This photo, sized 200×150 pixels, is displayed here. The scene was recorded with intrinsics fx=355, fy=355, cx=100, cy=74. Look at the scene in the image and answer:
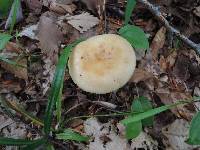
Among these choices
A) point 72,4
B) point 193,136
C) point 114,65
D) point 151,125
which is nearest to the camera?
point 193,136

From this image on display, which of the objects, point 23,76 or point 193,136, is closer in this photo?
point 193,136

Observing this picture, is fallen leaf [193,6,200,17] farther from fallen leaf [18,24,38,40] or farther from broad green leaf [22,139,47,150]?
broad green leaf [22,139,47,150]

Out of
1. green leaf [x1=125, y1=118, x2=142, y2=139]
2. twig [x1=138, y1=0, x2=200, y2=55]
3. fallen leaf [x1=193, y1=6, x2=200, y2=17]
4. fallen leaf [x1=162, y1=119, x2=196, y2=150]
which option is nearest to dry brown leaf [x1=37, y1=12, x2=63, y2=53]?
twig [x1=138, y1=0, x2=200, y2=55]

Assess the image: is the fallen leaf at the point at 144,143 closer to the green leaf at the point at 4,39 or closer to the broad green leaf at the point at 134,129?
the broad green leaf at the point at 134,129

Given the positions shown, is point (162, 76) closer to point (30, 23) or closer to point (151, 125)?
point (151, 125)

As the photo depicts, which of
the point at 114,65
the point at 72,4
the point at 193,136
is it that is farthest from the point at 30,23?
the point at 193,136

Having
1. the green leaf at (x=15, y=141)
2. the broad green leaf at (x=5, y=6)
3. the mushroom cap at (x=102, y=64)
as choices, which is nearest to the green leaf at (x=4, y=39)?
the broad green leaf at (x=5, y=6)
